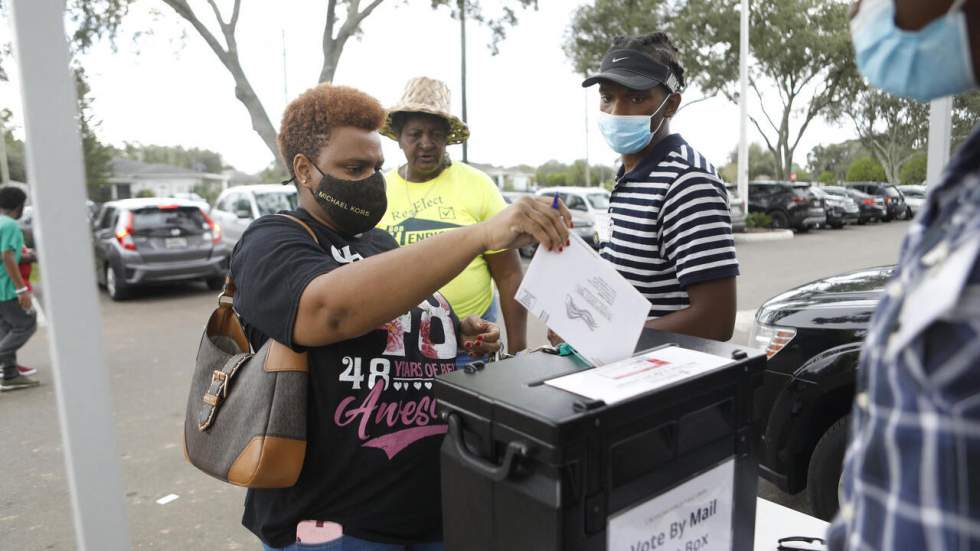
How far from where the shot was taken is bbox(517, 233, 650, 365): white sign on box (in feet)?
3.67

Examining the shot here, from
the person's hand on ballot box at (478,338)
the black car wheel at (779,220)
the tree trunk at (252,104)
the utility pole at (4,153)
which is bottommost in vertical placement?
the black car wheel at (779,220)

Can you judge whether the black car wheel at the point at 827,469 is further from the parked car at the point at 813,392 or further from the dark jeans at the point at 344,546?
the dark jeans at the point at 344,546

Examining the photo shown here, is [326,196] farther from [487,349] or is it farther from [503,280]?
[503,280]

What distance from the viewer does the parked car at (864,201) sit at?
72.4ft

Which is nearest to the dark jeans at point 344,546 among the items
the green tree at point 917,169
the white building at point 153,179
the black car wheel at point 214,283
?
the green tree at point 917,169

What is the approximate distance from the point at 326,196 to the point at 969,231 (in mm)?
1212

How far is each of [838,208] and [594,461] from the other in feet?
77.1

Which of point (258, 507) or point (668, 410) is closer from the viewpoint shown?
point (668, 410)

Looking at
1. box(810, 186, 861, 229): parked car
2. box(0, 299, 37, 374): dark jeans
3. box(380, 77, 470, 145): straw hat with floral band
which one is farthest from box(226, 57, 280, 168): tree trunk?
box(810, 186, 861, 229): parked car

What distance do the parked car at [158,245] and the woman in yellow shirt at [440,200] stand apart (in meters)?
8.10

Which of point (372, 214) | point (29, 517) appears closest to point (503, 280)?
point (372, 214)

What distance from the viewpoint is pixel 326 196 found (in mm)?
1499

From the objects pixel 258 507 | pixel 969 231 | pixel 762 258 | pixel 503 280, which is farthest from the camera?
pixel 762 258

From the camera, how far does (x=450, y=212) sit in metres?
2.86
